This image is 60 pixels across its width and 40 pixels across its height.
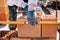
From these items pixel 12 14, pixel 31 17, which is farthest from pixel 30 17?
pixel 12 14

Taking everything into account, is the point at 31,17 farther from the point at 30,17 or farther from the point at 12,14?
the point at 12,14

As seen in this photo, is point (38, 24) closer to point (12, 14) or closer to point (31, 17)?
point (31, 17)

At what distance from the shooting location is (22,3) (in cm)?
147

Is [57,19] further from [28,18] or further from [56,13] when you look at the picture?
[28,18]

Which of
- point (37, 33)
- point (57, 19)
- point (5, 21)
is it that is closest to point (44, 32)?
point (37, 33)

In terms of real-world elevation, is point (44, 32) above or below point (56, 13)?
below

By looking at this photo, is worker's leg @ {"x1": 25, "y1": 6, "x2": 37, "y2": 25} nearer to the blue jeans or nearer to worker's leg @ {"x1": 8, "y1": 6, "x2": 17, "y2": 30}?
the blue jeans

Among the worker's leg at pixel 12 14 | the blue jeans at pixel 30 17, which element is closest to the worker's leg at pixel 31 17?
the blue jeans at pixel 30 17

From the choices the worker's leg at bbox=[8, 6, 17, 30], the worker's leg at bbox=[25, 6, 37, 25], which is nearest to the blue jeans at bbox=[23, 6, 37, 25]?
the worker's leg at bbox=[25, 6, 37, 25]

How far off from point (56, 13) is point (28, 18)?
0.29 metres

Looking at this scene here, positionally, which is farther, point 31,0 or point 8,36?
point 8,36

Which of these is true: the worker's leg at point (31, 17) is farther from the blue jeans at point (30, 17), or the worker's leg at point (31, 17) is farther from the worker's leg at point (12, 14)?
the worker's leg at point (12, 14)

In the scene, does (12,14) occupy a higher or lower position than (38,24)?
higher

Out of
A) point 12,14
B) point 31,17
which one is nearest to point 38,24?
point 31,17
